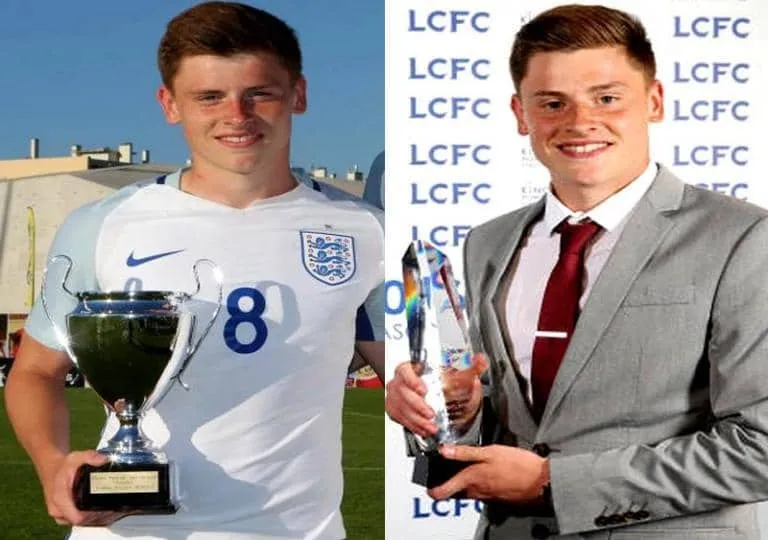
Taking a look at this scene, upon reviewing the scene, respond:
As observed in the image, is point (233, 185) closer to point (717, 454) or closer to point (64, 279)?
point (64, 279)

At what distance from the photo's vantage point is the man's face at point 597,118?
1.96 m

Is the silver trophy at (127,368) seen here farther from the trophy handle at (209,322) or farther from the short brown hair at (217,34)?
the short brown hair at (217,34)

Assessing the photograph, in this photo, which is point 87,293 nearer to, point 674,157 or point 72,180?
point 72,180

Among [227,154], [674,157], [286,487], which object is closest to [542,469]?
[286,487]

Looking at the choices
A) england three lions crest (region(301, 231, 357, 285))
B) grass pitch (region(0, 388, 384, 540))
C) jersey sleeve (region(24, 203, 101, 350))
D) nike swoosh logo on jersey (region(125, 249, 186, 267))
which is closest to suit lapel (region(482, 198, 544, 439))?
england three lions crest (region(301, 231, 357, 285))

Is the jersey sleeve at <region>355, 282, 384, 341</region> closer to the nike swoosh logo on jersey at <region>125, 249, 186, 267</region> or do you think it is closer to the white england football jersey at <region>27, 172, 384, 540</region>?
the white england football jersey at <region>27, 172, 384, 540</region>

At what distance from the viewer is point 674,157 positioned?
2725mm

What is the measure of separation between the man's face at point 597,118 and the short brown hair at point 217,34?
619 mm

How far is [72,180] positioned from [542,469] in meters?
1.64

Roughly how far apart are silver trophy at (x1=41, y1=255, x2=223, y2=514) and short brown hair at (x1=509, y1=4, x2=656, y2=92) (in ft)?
2.28

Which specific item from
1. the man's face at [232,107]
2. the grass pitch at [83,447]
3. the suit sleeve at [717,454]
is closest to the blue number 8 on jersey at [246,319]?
the man's face at [232,107]

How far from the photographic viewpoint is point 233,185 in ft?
7.89

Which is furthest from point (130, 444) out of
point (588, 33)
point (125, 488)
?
point (588, 33)

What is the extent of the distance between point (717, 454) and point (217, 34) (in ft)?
3.91
